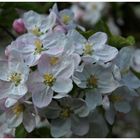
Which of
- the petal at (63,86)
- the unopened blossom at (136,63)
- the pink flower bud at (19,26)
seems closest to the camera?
the petal at (63,86)

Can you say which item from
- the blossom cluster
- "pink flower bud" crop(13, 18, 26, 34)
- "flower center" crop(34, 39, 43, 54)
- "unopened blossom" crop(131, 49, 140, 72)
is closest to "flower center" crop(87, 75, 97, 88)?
the blossom cluster

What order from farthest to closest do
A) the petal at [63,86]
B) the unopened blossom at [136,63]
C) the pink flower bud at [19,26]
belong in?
the unopened blossom at [136,63] < the pink flower bud at [19,26] < the petal at [63,86]

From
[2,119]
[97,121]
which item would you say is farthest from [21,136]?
[97,121]

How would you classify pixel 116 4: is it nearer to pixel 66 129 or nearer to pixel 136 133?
pixel 136 133

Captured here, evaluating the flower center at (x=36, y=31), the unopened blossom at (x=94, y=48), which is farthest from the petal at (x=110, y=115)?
the flower center at (x=36, y=31)

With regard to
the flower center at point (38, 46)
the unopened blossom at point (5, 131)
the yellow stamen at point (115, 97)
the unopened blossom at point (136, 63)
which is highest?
the flower center at point (38, 46)

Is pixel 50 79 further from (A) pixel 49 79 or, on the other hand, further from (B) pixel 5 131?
(B) pixel 5 131

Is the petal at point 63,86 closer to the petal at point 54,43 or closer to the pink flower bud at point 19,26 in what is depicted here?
the petal at point 54,43
